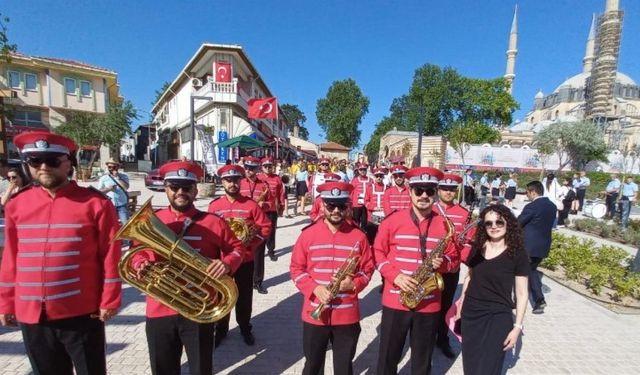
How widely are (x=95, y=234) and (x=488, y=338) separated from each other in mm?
3279

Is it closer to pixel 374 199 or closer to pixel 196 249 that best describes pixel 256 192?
pixel 374 199

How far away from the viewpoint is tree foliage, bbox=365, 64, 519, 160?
1991 inches

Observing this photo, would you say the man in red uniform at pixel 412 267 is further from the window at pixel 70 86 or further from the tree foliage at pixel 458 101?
the tree foliage at pixel 458 101

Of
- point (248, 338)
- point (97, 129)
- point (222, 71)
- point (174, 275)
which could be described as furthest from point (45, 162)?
point (97, 129)

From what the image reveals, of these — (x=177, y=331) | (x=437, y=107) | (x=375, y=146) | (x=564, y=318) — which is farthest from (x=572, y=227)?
(x=375, y=146)

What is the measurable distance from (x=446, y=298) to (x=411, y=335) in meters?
1.29

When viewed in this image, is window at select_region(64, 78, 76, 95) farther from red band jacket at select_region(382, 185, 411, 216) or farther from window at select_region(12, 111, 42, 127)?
red band jacket at select_region(382, 185, 411, 216)

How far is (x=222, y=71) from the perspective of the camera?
22656mm

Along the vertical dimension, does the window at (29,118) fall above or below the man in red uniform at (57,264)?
above

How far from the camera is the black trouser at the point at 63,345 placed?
92.4 inches

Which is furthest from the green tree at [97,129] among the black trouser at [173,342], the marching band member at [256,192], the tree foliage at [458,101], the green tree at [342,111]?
the green tree at [342,111]

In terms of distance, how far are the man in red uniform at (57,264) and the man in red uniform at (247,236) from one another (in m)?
1.65

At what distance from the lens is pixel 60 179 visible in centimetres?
237

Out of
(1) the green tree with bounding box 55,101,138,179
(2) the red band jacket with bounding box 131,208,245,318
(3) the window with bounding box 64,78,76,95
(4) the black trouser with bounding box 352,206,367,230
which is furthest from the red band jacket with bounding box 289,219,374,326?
(3) the window with bounding box 64,78,76,95
